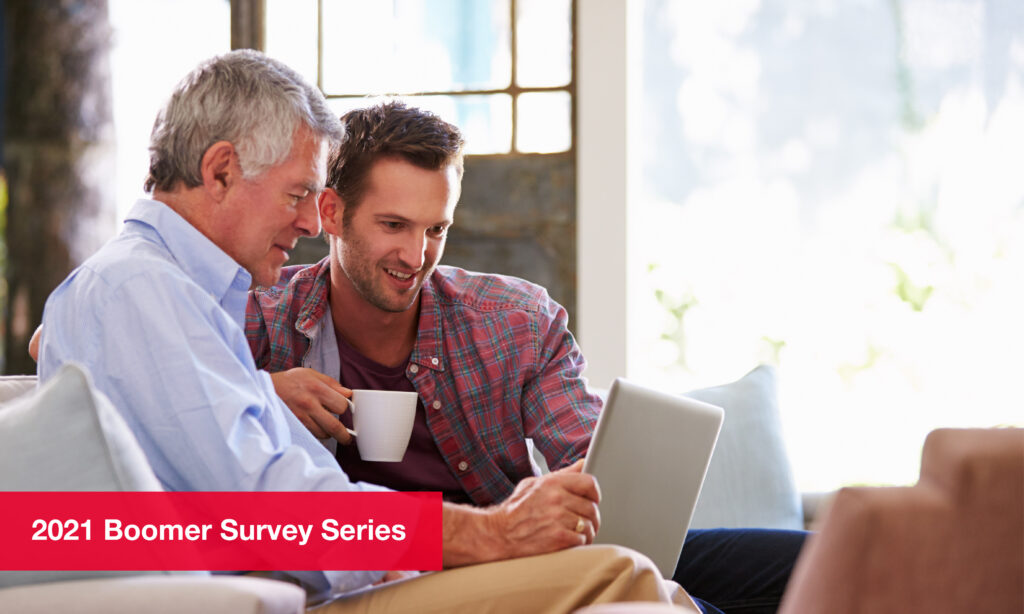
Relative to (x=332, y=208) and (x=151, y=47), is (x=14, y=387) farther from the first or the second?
(x=151, y=47)

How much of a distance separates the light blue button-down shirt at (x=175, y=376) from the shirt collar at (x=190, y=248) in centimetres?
11

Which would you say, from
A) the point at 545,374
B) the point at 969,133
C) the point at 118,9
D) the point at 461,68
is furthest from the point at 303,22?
the point at 969,133

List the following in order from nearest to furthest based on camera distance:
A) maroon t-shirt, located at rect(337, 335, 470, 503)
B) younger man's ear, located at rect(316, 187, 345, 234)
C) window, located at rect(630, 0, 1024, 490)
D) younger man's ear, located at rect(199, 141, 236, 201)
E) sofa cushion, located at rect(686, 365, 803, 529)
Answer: younger man's ear, located at rect(199, 141, 236, 201) < maroon t-shirt, located at rect(337, 335, 470, 503) < younger man's ear, located at rect(316, 187, 345, 234) < sofa cushion, located at rect(686, 365, 803, 529) < window, located at rect(630, 0, 1024, 490)

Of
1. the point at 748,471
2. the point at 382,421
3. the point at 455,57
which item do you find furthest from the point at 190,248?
the point at 455,57

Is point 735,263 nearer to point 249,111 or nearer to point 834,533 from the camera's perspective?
point 249,111

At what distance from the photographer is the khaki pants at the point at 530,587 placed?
104 centimetres

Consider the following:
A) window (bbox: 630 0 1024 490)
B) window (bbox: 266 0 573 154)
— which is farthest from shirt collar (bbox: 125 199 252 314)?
window (bbox: 630 0 1024 490)

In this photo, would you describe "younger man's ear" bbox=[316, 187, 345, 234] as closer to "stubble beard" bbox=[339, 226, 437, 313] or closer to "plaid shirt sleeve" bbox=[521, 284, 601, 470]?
"stubble beard" bbox=[339, 226, 437, 313]

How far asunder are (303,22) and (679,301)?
2.03m

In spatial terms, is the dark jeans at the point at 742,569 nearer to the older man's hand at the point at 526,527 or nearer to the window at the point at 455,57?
the older man's hand at the point at 526,527

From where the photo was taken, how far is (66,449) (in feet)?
3.22

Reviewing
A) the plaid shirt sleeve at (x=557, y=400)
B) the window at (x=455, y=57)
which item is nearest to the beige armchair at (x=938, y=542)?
the plaid shirt sleeve at (x=557, y=400)

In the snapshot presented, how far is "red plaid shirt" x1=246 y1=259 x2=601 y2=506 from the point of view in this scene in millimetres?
1773

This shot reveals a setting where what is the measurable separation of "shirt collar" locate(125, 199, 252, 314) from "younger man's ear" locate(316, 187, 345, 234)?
0.54 m
